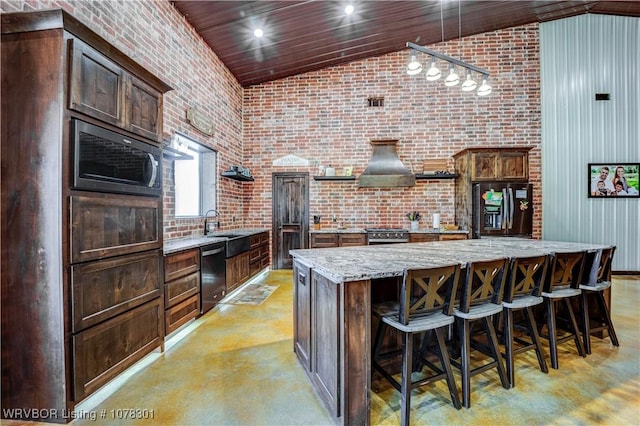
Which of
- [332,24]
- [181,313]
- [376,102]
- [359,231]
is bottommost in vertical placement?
[181,313]

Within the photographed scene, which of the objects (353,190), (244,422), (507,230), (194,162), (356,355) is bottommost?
(244,422)

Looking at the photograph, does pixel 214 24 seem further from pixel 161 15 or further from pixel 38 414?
pixel 38 414

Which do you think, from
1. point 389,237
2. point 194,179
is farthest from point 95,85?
point 389,237

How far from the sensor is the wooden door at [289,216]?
20.1 feet

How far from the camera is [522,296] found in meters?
2.27

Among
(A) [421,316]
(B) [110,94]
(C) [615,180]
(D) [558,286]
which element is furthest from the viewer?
(C) [615,180]

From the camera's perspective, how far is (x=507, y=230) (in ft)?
16.3

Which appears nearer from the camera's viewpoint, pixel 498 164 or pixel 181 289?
pixel 181 289

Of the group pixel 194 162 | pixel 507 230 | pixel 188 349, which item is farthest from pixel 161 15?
pixel 507 230

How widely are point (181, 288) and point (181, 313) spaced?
270mm

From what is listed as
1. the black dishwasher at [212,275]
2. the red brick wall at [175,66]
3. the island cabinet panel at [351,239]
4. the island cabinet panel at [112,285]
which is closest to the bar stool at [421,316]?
the island cabinet panel at [112,285]

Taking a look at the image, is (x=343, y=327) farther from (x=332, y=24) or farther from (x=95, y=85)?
(x=332, y=24)

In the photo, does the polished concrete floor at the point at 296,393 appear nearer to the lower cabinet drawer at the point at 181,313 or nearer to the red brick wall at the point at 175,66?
the lower cabinet drawer at the point at 181,313

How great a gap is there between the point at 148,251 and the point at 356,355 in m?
1.83
